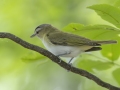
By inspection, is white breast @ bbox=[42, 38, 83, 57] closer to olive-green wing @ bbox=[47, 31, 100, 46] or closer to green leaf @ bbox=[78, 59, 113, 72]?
olive-green wing @ bbox=[47, 31, 100, 46]

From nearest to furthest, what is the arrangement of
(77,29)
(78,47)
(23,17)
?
(77,29) → (78,47) → (23,17)

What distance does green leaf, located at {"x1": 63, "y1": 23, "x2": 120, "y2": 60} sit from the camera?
53 centimetres

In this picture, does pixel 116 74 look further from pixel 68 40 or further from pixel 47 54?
pixel 68 40

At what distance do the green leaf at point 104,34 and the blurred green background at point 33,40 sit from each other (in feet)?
0.91

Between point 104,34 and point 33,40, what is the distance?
0.55 metres

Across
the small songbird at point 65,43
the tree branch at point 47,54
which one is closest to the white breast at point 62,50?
the small songbird at point 65,43

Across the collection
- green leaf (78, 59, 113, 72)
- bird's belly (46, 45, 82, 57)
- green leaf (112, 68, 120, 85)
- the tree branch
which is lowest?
the tree branch

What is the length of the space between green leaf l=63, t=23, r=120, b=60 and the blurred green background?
278mm

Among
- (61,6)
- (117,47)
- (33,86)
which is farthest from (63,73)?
(117,47)

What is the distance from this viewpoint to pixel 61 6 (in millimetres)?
1166

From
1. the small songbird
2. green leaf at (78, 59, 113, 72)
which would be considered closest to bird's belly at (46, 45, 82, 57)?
the small songbird

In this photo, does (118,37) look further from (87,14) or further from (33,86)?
(87,14)

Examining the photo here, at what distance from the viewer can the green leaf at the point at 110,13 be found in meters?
0.53

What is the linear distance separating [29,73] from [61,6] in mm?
347
